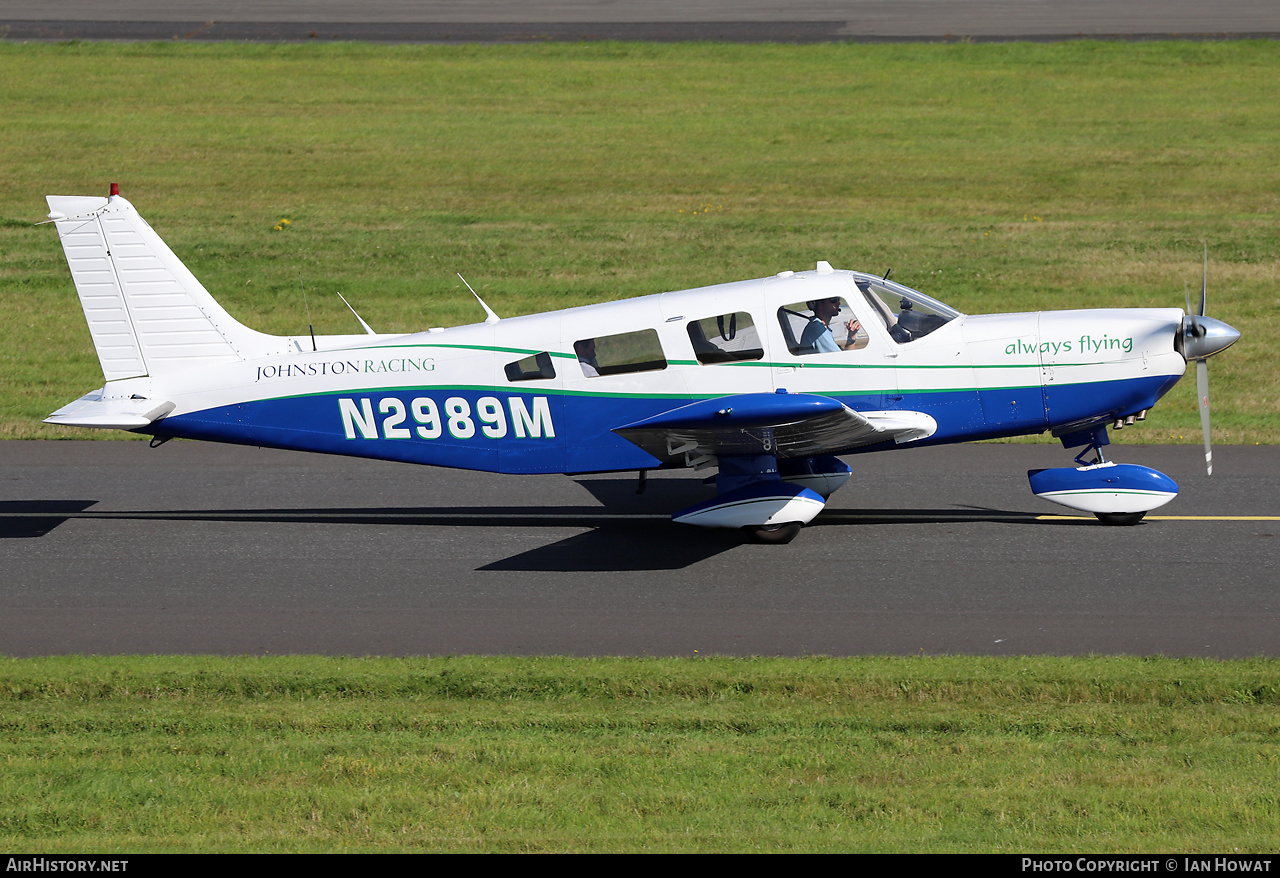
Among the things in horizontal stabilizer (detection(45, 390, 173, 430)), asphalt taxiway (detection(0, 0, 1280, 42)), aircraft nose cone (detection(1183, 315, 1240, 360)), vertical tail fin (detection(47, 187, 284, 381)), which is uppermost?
asphalt taxiway (detection(0, 0, 1280, 42))

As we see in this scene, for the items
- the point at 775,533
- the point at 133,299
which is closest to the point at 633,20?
the point at 133,299

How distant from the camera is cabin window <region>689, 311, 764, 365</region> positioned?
10.7 metres

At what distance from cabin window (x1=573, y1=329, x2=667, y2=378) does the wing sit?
51 cm

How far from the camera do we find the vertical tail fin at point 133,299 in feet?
36.8

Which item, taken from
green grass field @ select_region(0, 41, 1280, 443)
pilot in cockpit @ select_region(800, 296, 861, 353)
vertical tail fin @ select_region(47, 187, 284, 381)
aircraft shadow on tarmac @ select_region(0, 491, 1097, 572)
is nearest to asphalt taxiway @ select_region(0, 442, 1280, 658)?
aircraft shadow on tarmac @ select_region(0, 491, 1097, 572)

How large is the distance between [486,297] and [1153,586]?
1308cm

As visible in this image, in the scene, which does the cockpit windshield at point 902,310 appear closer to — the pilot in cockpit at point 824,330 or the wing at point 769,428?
the pilot in cockpit at point 824,330

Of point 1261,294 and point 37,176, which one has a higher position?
point 37,176

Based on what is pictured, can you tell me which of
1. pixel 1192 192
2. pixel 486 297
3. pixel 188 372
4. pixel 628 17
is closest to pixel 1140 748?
pixel 188 372

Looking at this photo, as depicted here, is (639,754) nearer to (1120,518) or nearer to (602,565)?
(602,565)

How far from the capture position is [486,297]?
20781 mm

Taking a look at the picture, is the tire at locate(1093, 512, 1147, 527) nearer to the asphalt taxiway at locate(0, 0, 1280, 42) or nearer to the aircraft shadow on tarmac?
the aircraft shadow on tarmac

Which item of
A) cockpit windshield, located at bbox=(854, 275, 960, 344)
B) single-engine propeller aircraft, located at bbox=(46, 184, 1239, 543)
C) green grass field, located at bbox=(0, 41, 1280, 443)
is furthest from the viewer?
green grass field, located at bbox=(0, 41, 1280, 443)
